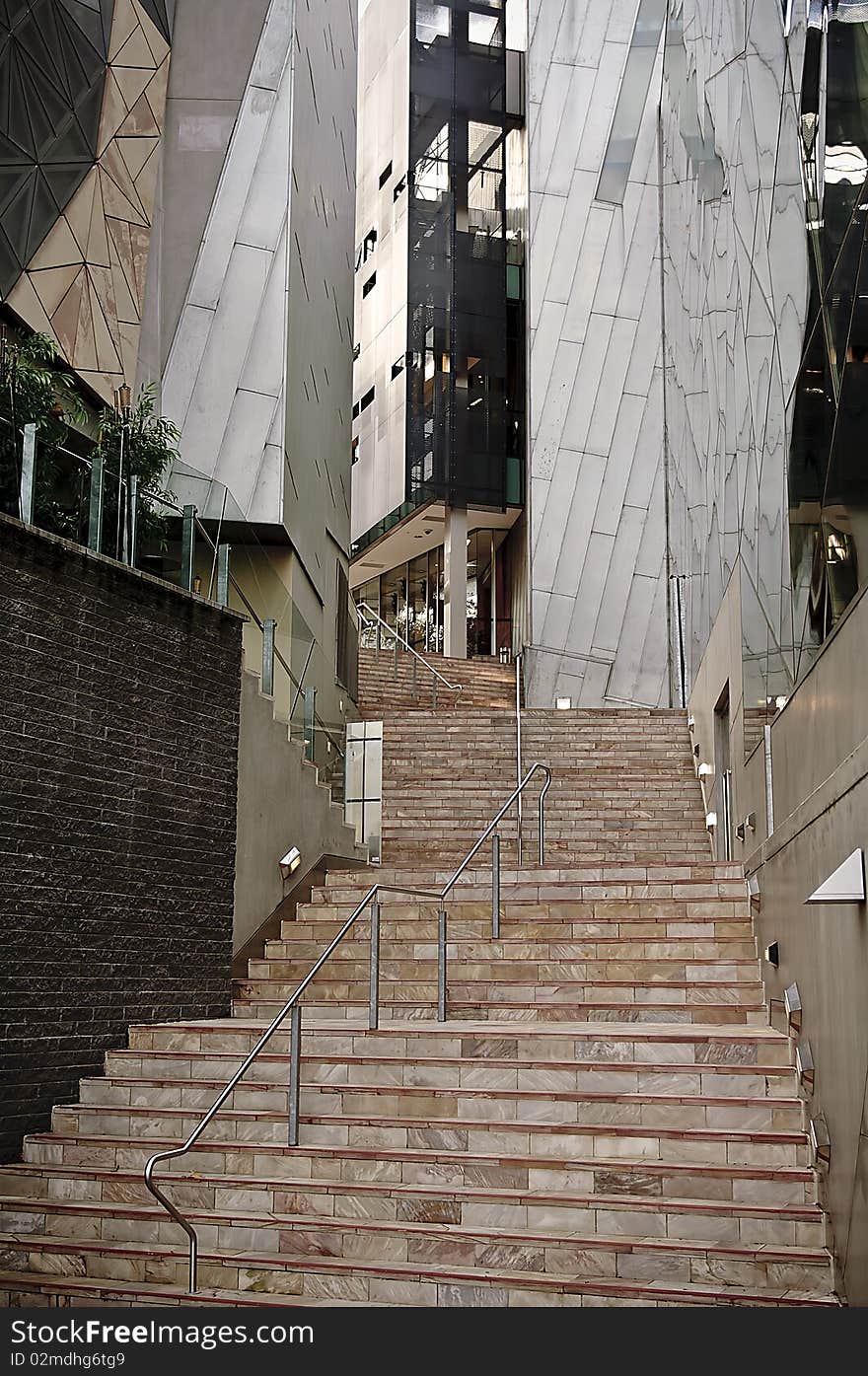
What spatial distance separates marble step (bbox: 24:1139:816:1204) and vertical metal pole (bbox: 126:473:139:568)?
3.87m

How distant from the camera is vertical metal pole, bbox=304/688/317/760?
41.7 feet

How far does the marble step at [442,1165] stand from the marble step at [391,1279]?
0.57 m

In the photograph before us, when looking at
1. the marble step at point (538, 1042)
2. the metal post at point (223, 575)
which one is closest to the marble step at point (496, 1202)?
the marble step at point (538, 1042)

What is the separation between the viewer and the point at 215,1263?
6.84m

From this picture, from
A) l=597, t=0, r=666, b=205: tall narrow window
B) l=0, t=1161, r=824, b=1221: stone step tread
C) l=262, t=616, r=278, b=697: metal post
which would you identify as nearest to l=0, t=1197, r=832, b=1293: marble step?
l=0, t=1161, r=824, b=1221: stone step tread

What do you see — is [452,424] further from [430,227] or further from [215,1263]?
[215,1263]

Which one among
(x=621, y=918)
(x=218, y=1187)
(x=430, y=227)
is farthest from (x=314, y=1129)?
(x=430, y=227)

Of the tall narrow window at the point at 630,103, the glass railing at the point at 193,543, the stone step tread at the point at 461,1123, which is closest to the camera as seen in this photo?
the stone step tread at the point at 461,1123

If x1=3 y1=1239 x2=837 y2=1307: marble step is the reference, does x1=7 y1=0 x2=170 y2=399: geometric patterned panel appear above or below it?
above

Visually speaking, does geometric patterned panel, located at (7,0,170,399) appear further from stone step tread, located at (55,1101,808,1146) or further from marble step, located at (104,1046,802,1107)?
stone step tread, located at (55,1101,808,1146)

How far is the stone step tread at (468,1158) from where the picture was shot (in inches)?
266

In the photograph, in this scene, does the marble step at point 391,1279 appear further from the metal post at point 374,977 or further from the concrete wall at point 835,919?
the metal post at point 374,977

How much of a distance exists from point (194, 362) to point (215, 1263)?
1172 cm

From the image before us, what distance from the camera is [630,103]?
1053 inches
